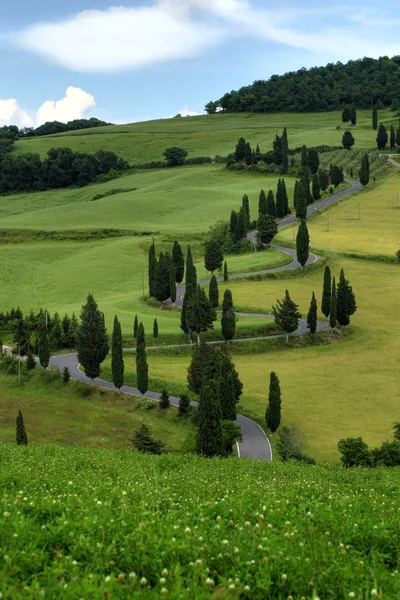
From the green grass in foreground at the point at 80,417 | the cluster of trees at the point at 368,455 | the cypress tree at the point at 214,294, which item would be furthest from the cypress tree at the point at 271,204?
the cluster of trees at the point at 368,455

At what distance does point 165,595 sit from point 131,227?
434ft

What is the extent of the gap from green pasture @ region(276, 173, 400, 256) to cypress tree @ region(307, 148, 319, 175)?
17.3 m

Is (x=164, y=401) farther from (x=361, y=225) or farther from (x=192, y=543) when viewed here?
(x=361, y=225)

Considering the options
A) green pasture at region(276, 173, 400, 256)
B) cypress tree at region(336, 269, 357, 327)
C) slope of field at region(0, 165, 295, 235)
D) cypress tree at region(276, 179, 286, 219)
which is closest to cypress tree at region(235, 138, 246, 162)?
slope of field at region(0, 165, 295, 235)

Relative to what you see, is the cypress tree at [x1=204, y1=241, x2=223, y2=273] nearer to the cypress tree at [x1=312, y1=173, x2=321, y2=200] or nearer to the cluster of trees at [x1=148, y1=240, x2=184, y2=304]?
the cluster of trees at [x1=148, y1=240, x2=184, y2=304]

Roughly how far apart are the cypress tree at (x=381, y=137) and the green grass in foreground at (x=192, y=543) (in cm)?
17303

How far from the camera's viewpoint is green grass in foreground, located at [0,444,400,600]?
412 inches

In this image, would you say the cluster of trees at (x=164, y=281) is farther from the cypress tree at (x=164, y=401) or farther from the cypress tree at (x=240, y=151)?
the cypress tree at (x=240, y=151)

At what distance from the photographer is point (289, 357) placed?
70500 millimetres

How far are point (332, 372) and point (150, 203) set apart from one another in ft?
337

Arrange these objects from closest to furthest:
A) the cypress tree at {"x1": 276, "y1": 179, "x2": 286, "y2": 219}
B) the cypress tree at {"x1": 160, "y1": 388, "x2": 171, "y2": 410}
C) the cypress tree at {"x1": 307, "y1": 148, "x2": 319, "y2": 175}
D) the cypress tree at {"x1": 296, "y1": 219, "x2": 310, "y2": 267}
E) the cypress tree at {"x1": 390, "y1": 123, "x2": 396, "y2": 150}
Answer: the cypress tree at {"x1": 160, "y1": 388, "x2": 171, "y2": 410} → the cypress tree at {"x1": 296, "y1": 219, "x2": 310, "y2": 267} → the cypress tree at {"x1": 276, "y1": 179, "x2": 286, "y2": 219} → the cypress tree at {"x1": 307, "y1": 148, "x2": 319, "y2": 175} → the cypress tree at {"x1": 390, "y1": 123, "x2": 396, "y2": 150}

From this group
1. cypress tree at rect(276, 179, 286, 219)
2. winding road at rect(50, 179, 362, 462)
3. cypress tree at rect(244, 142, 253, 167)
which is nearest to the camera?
winding road at rect(50, 179, 362, 462)

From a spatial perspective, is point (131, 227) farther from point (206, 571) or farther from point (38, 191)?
point (206, 571)

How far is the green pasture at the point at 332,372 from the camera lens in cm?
5059
